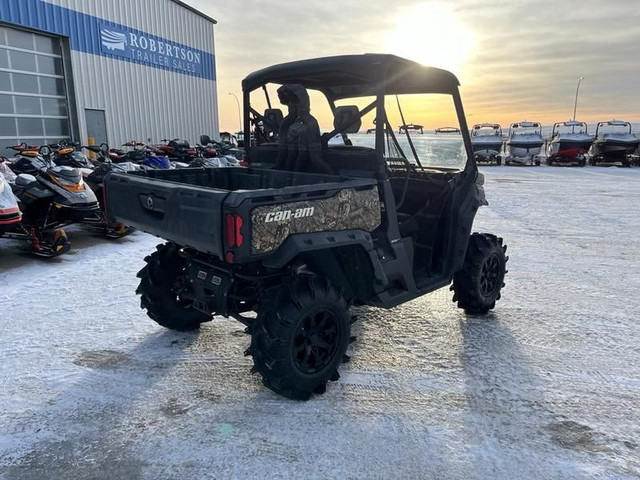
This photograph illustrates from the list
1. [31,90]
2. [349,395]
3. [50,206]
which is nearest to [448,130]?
[349,395]

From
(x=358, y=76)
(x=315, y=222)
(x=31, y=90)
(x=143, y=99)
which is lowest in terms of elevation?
(x=315, y=222)

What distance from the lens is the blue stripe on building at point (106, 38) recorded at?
12617 millimetres

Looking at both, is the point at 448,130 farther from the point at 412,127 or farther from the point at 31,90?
the point at 31,90

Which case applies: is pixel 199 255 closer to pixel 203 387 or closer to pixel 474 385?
pixel 203 387

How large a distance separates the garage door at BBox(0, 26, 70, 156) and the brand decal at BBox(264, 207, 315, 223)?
41.3 ft

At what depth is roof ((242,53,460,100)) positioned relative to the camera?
3162mm

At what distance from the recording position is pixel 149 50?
17.2 meters

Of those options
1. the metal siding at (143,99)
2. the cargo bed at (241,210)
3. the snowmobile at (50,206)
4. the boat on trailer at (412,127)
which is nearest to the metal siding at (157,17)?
the metal siding at (143,99)

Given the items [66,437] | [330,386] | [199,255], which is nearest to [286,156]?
[199,255]

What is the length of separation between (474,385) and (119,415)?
2.19 meters

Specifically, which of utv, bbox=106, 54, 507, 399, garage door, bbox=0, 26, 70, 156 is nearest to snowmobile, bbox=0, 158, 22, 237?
utv, bbox=106, 54, 507, 399

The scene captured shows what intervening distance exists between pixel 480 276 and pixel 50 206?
5.38 meters

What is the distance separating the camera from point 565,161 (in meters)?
22.8

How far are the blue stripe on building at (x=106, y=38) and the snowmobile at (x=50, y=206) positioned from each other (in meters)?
8.25
